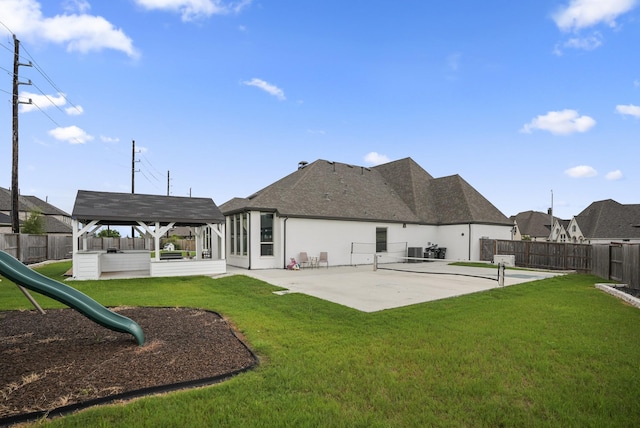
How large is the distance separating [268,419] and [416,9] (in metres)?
16.6

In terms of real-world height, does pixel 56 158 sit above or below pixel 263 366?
above

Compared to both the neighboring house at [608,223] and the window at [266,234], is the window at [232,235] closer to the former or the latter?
the window at [266,234]

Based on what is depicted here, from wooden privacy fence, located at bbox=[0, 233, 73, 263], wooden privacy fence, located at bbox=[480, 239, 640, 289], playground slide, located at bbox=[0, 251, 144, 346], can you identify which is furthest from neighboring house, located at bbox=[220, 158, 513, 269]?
playground slide, located at bbox=[0, 251, 144, 346]

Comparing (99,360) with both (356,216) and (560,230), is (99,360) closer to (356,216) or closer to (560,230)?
(356,216)

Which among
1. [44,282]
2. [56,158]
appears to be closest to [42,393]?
[44,282]

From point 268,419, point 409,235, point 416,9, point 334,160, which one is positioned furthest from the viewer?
point 334,160

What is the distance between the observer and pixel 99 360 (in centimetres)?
479

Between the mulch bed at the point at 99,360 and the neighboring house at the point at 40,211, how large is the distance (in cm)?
3712

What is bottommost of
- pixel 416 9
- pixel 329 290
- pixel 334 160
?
pixel 329 290

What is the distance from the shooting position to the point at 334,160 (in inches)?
1013

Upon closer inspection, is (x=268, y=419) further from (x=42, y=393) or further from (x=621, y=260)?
(x=621, y=260)

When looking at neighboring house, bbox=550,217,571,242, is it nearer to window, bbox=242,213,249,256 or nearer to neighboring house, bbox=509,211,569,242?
neighboring house, bbox=509,211,569,242

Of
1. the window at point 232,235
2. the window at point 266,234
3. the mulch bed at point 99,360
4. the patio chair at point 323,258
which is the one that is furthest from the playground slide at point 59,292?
the window at point 232,235

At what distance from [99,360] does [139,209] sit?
38.3 feet
